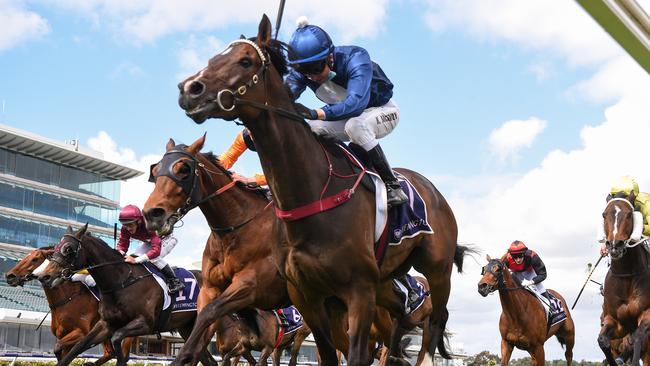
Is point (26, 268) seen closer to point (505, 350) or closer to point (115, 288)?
point (115, 288)

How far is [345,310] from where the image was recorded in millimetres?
5434

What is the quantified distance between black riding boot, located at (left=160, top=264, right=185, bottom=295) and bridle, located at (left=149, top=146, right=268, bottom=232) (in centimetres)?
367

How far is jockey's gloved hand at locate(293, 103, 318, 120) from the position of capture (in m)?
5.05

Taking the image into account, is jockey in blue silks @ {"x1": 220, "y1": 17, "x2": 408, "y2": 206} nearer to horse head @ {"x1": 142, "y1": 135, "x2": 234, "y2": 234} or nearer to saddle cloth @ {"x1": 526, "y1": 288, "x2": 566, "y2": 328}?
horse head @ {"x1": 142, "y1": 135, "x2": 234, "y2": 234}

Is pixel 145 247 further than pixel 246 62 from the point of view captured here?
Yes

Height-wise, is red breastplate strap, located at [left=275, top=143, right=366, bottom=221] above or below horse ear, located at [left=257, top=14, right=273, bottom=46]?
below

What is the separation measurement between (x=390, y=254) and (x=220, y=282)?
278 cm

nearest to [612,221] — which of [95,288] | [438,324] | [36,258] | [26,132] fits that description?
[438,324]

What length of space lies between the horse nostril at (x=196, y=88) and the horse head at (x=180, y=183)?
101 inches

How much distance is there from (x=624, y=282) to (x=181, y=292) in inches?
234

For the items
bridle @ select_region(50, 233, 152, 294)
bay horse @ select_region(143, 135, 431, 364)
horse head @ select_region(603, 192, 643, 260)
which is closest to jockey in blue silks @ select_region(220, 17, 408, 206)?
bay horse @ select_region(143, 135, 431, 364)

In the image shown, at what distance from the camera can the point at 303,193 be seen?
498 centimetres

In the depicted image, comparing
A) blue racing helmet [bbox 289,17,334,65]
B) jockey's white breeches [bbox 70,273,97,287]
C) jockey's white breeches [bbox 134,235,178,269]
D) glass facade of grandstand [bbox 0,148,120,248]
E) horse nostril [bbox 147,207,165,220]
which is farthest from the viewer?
glass facade of grandstand [bbox 0,148,120,248]

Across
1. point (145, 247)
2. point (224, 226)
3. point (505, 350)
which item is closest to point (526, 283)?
point (505, 350)
